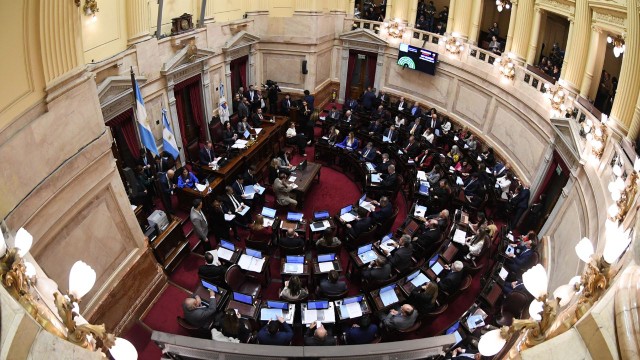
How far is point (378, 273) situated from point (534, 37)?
29.1ft

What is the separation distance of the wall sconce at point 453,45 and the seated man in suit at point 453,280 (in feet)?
30.0

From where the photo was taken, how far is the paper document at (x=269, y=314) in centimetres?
685

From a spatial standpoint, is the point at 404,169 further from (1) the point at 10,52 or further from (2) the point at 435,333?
(1) the point at 10,52

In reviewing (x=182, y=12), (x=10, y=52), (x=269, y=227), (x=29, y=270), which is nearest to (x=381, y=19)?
(x=182, y=12)

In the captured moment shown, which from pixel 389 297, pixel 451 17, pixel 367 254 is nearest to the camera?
pixel 389 297

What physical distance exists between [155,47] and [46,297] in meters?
8.08

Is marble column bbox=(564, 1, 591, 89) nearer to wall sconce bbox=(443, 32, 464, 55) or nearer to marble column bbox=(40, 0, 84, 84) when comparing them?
wall sconce bbox=(443, 32, 464, 55)

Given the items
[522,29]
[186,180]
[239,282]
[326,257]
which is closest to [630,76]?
[522,29]

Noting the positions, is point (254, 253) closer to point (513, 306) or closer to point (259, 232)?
point (259, 232)

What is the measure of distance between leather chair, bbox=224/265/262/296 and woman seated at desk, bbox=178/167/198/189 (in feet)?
11.2

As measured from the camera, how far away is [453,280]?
750cm

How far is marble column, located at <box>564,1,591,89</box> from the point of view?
9.38 m

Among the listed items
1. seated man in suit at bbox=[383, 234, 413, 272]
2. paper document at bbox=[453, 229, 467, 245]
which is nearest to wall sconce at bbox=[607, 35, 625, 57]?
paper document at bbox=[453, 229, 467, 245]

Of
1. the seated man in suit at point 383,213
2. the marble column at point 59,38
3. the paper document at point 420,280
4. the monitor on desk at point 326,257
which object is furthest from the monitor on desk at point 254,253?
the marble column at point 59,38
